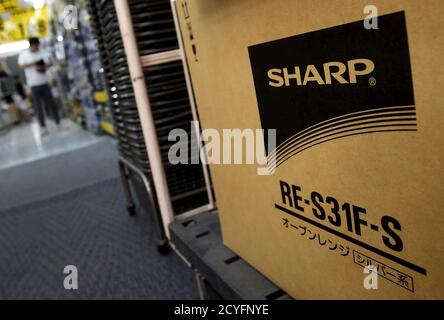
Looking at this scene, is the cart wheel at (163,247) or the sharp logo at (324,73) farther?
the cart wheel at (163,247)

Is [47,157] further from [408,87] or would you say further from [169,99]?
[408,87]

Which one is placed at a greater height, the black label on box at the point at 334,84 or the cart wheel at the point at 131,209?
the black label on box at the point at 334,84

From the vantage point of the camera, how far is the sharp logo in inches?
19.7

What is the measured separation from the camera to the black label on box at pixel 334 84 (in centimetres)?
46

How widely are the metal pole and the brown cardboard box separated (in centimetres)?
51

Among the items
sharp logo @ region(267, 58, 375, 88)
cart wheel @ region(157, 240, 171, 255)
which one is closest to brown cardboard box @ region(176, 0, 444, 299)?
sharp logo @ region(267, 58, 375, 88)

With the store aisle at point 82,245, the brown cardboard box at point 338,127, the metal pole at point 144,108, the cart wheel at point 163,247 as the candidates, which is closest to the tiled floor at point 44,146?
the store aisle at point 82,245

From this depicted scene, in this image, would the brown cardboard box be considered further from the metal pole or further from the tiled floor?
the tiled floor

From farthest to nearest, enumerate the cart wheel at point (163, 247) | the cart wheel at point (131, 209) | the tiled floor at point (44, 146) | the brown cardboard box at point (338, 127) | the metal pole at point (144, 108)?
the tiled floor at point (44, 146)
the cart wheel at point (131, 209)
the cart wheel at point (163, 247)
the metal pole at point (144, 108)
the brown cardboard box at point (338, 127)

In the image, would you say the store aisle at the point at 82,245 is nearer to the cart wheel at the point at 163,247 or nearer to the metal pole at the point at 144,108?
the cart wheel at the point at 163,247

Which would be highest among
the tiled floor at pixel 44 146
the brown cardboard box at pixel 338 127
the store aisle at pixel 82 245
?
the brown cardboard box at pixel 338 127

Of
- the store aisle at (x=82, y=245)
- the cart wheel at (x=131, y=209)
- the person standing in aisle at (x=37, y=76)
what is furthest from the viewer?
the person standing in aisle at (x=37, y=76)
